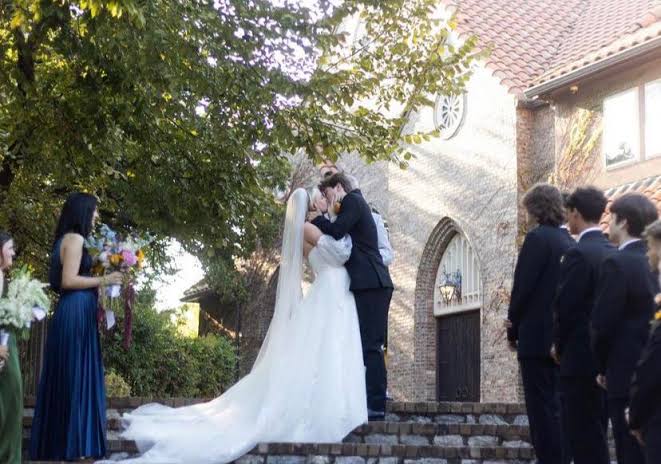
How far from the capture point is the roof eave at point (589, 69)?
1925 cm

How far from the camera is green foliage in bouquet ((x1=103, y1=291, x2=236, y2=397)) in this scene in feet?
84.8

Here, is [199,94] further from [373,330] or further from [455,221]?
[455,221]

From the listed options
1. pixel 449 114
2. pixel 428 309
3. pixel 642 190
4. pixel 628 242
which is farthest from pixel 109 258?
pixel 449 114

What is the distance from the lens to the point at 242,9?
12383 mm

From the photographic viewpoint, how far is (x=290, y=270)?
10734mm

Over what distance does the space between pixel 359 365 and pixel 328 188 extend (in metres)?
1.72

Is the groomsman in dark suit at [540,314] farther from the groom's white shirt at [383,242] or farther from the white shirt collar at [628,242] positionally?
the groom's white shirt at [383,242]

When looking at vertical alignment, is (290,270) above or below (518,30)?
below

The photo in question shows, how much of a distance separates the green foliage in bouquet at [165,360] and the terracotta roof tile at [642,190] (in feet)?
37.9

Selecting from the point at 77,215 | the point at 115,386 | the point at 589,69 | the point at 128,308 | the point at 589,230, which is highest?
the point at 589,69

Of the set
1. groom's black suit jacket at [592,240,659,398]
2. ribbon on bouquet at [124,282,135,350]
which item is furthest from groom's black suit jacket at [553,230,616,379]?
ribbon on bouquet at [124,282,135,350]

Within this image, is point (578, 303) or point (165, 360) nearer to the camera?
point (578, 303)

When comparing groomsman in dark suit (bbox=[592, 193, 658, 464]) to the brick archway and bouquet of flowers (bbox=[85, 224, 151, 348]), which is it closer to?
bouquet of flowers (bbox=[85, 224, 151, 348])

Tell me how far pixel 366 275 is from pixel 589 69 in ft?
38.1
